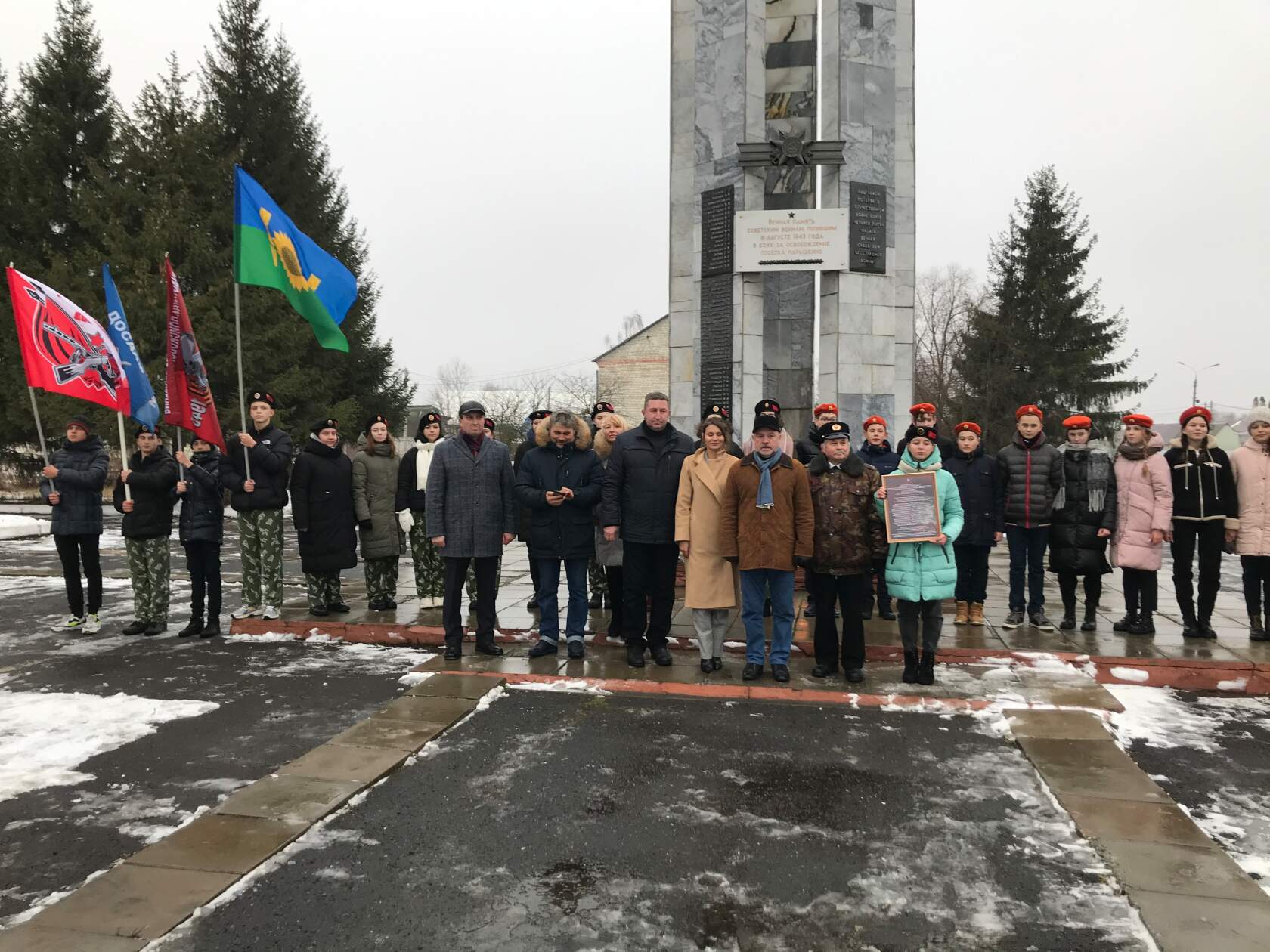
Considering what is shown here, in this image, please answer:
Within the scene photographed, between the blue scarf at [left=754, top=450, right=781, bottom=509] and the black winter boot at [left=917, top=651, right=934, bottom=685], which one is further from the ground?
the blue scarf at [left=754, top=450, right=781, bottom=509]

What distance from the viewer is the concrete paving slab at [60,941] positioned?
2.89 metres

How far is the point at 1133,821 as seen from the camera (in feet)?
12.7

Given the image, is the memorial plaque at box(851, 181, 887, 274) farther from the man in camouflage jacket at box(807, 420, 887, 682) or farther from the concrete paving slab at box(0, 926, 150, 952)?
the concrete paving slab at box(0, 926, 150, 952)

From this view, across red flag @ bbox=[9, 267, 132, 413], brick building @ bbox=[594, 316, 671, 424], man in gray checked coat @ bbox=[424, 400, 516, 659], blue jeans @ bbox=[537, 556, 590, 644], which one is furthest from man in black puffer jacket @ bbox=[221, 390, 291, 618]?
brick building @ bbox=[594, 316, 671, 424]

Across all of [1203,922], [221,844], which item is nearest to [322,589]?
[221,844]

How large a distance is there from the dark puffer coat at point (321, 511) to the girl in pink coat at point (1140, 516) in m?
6.75

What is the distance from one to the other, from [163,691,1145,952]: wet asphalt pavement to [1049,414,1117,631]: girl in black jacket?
2967mm

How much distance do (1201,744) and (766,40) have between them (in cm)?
1072

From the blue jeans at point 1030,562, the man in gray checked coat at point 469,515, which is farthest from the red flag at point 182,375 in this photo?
the blue jeans at point 1030,562

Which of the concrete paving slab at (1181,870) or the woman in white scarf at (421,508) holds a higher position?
the woman in white scarf at (421,508)

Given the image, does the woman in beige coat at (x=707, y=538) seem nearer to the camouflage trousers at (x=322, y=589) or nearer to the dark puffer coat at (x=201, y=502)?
the camouflage trousers at (x=322, y=589)

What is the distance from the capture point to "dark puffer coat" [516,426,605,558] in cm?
684

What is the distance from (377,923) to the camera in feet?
10.1

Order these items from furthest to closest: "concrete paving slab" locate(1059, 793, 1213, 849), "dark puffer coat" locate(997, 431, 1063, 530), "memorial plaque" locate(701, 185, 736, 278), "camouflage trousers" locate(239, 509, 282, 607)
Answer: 1. "memorial plaque" locate(701, 185, 736, 278)
2. "camouflage trousers" locate(239, 509, 282, 607)
3. "dark puffer coat" locate(997, 431, 1063, 530)
4. "concrete paving slab" locate(1059, 793, 1213, 849)
